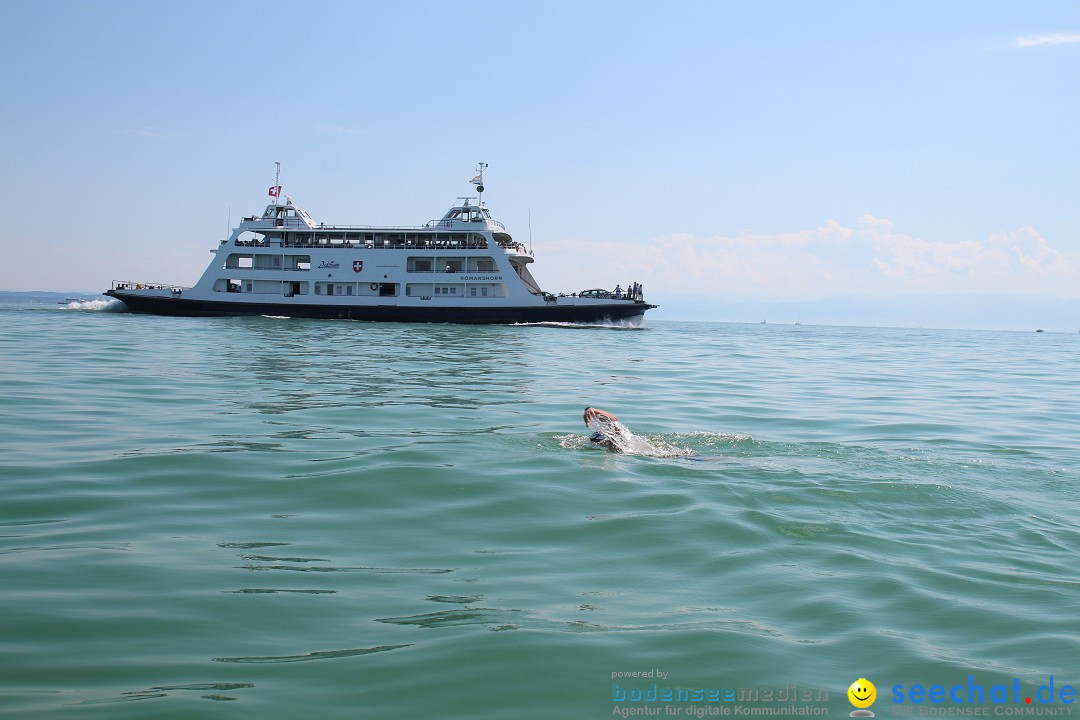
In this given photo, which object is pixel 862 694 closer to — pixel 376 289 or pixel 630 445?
pixel 630 445

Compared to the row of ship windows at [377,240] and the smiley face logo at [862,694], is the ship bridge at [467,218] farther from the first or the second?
the smiley face logo at [862,694]

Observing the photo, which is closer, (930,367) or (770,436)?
(770,436)

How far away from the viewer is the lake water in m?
3.69

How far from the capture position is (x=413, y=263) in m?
47.1

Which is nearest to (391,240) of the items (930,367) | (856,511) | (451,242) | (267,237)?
(451,242)

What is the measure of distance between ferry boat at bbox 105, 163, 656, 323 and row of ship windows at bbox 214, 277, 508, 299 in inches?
2.3

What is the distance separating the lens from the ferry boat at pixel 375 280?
45.8m

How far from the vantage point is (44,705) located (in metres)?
3.32

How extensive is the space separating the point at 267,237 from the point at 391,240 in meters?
7.75

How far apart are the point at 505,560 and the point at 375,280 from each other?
4296 cm

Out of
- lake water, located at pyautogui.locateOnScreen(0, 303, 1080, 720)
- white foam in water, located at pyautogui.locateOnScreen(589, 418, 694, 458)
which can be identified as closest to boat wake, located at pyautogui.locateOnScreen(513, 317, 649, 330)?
lake water, located at pyautogui.locateOnScreen(0, 303, 1080, 720)

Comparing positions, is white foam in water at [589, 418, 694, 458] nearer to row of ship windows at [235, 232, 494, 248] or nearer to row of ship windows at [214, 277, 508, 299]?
row of ship windows at [214, 277, 508, 299]

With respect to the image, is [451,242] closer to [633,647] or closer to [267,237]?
[267,237]

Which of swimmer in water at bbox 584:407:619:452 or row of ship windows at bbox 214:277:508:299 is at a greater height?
row of ship windows at bbox 214:277:508:299
